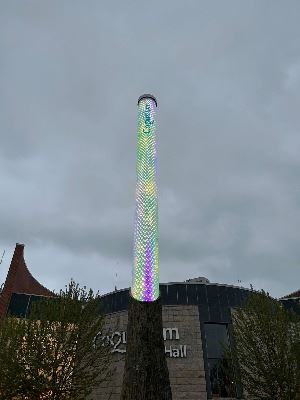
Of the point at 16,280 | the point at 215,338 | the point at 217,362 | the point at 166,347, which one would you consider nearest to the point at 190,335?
the point at 166,347

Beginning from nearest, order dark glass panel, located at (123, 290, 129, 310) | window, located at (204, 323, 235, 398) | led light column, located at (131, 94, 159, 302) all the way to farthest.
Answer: led light column, located at (131, 94, 159, 302) < window, located at (204, 323, 235, 398) < dark glass panel, located at (123, 290, 129, 310)

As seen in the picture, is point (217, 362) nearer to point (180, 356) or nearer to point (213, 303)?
point (180, 356)

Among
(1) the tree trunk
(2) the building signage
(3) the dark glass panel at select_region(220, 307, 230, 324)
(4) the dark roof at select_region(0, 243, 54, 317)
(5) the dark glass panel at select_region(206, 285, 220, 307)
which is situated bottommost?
(1) the tree trunk

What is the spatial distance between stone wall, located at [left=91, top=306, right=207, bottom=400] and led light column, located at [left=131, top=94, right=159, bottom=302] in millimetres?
14059

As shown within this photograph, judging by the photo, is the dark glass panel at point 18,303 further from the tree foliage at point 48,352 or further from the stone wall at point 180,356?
the tree foliage at point 48,352

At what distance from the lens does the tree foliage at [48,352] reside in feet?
53.2

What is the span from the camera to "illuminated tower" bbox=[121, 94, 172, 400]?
35.9 feet

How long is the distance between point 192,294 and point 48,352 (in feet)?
48.8

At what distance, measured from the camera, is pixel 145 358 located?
37.7 ft

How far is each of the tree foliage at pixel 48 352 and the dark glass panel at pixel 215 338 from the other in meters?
11.6

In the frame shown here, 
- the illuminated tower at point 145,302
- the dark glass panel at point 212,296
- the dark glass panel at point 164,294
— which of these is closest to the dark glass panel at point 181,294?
the dark glass panel at point 164,294

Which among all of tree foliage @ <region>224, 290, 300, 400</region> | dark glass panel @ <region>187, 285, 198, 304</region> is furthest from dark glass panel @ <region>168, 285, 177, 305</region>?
tree foliage @ <region>224, 290, 300, 400</region>

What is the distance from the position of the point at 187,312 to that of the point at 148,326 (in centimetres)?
1687

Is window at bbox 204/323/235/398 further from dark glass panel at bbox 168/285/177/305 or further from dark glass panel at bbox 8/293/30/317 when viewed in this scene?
dark glass panel at bbox 8/293/30/317
